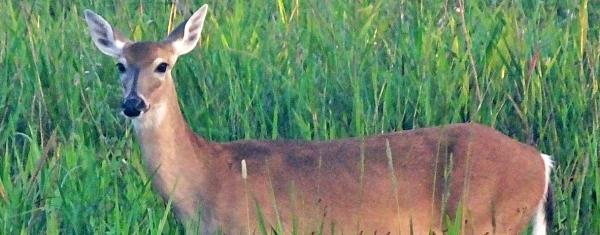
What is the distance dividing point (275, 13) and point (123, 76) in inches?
108

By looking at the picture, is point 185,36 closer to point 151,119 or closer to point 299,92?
point 151,119

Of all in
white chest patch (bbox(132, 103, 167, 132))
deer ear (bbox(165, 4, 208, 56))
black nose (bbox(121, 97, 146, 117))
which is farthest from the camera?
deer ear (bbox(165, 4, 208, 56))

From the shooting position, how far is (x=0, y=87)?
6.91 meters

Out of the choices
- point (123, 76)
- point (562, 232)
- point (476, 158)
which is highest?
point (123, 76)

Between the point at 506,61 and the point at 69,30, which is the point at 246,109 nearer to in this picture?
the point at 506,61

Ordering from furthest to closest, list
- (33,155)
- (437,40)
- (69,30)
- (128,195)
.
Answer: (69,30) → (437,40) → (33,155) → (128,195)

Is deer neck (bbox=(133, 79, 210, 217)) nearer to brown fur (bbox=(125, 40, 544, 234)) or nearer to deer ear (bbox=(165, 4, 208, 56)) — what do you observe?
brown fur (bbox=(125, 40, 544, 234))

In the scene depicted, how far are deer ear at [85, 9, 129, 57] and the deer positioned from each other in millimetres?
265

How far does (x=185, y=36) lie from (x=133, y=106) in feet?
2.04

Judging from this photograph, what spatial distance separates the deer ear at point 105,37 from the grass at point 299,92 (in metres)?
0.42

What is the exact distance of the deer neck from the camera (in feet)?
18.0

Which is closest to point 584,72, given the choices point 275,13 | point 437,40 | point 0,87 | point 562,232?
point 437,40

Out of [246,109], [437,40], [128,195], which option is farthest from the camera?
[437,40]

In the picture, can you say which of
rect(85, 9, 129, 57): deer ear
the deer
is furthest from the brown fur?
rect(85, 9, 129, 57): deer ear
